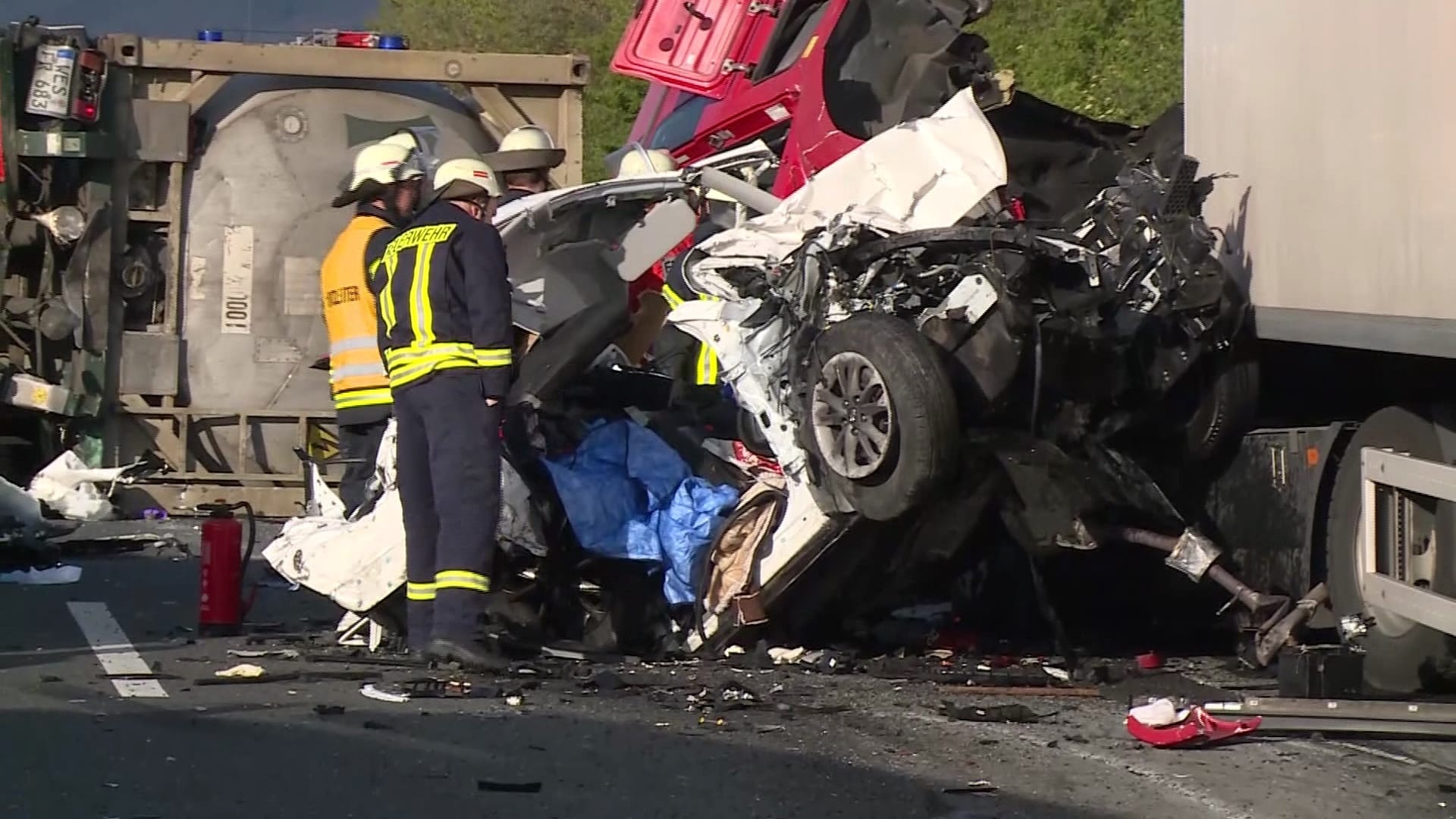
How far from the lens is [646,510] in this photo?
7.30m

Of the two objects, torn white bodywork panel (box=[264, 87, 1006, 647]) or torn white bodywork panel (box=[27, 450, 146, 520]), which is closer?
torn white bodywork panel (box=[264, 87, 1006, 647])

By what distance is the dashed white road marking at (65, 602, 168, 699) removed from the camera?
20.7ft

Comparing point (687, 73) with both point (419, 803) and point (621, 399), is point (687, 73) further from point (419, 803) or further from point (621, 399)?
point (419, 803)

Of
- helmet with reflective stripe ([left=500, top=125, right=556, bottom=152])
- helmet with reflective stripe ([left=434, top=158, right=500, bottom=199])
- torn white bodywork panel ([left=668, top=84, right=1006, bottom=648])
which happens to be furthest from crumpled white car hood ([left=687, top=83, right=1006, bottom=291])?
helmet with reflective stripe ([left=500, top=125, right=556, bottom=152])

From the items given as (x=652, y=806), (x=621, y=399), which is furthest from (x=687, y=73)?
(x=652, y=806)

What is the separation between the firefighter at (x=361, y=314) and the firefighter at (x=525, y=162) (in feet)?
2.37

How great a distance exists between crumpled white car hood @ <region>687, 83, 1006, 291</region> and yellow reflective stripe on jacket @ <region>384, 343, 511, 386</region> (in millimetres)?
710

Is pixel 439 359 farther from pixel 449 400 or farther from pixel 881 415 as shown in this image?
pixel 881 415

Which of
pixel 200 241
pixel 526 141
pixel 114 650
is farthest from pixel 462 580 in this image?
pixel 200 241

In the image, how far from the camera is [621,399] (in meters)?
7.86

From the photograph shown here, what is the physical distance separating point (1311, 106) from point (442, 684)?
3.11m

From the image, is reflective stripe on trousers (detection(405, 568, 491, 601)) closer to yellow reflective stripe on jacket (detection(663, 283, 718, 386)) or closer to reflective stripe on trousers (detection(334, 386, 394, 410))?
reflective stripe on trousers (detection(334, 386, 394, 410))

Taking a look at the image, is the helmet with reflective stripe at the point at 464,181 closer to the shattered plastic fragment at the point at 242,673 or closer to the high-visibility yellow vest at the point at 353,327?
the high-visibility yellow vest at the point at 353,327

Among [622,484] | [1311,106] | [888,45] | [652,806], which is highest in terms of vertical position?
[888,45]
